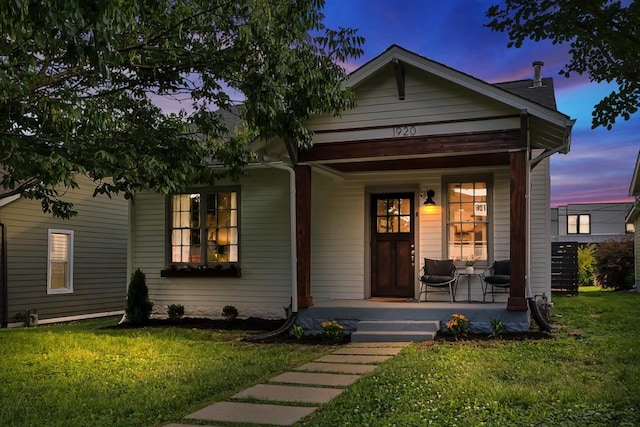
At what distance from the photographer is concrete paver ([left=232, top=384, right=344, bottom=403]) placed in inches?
213

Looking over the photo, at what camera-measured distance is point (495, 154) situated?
9.68 metres

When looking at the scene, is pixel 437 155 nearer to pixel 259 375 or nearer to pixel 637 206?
pixel 259 375

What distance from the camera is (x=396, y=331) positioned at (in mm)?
8977

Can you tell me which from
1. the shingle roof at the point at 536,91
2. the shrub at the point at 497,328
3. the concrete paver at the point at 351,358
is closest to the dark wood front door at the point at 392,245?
the shrub at the point at 497,328

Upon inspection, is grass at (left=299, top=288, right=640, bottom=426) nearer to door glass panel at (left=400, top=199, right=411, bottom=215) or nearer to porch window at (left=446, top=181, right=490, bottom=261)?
porch window at (left=446, top=181, right=490, bottom=261)

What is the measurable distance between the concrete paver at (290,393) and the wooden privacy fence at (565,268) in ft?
47.9

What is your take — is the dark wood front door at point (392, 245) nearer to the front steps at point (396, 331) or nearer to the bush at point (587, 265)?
the front steps at point (396, 331)

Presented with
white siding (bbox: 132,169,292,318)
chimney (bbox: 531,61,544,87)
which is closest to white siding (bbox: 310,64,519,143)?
white siding (bbox: 132,169,292,318)

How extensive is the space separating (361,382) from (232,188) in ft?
23.2

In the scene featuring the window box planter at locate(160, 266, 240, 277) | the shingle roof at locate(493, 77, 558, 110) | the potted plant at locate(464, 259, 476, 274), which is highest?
the shingle roof at locate(493, 77, 558, 110)

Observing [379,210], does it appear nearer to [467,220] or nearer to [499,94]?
[467,220]

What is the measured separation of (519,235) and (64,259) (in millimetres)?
11526

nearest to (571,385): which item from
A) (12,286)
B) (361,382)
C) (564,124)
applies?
(361,382)

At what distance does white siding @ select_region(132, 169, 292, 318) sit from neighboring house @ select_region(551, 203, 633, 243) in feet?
104
